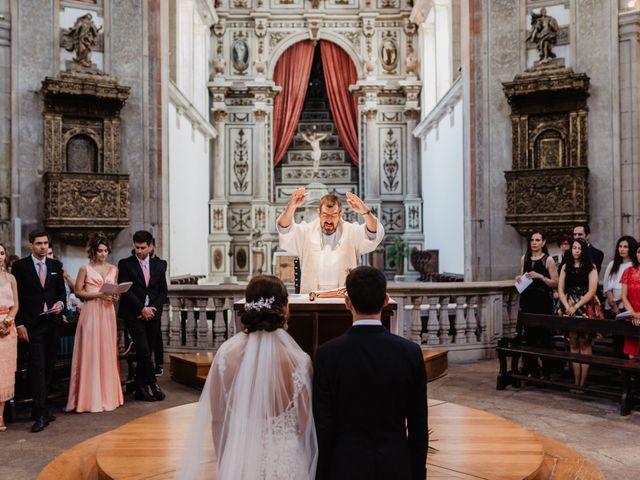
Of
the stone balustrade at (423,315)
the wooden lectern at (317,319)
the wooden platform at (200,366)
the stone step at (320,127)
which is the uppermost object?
the stone step at (320,127)

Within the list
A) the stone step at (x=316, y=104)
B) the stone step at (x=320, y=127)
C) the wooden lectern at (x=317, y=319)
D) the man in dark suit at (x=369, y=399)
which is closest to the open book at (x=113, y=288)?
the wooden lectern at (x=317, y=319)

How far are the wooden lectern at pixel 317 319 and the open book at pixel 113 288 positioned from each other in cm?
197

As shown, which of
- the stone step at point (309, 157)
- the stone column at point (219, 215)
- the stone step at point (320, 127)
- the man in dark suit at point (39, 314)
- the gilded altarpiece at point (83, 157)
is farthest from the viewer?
the stone step at point (320, 127)

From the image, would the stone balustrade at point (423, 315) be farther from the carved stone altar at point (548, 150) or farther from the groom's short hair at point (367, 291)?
the groom's short hair at point (367, 291)

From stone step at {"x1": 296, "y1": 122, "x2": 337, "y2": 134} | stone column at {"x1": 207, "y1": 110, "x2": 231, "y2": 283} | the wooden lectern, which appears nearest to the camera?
the wooden lectern

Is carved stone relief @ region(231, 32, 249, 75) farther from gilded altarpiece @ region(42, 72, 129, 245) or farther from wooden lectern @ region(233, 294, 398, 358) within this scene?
wooden lectern @ region(233, 294, 398, 358)

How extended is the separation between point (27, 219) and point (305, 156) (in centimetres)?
1065

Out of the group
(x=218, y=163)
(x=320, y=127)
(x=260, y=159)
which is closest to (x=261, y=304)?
(x=218, y=163)

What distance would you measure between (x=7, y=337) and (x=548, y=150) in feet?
25.2

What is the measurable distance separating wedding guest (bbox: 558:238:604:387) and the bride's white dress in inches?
180

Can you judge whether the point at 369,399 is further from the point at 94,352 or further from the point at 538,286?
the point at 538,286

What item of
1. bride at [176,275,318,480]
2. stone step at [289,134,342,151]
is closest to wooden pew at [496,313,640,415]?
bride at [176,275,318,480]

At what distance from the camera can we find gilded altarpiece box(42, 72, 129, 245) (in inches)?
373

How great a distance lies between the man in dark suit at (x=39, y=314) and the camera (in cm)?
552
